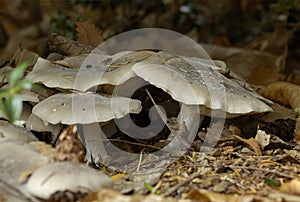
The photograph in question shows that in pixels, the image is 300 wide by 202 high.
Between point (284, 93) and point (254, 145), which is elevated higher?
point (284, 93)

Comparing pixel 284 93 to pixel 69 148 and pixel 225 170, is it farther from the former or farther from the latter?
pixel 69 148

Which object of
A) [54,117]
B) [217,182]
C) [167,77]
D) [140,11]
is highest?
[140,11]

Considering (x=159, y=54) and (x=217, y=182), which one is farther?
(x=159, y=54)

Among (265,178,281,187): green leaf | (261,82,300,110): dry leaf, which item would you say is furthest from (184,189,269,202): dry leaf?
(261,82,300,110): dry leaf

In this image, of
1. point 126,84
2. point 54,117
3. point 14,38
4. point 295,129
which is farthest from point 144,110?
point 14,38

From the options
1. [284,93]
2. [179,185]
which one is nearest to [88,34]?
[284,93]

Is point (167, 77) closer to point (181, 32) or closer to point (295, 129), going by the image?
point (295, 129)
